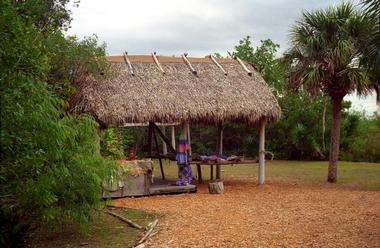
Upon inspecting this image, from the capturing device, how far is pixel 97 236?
8.11 meters

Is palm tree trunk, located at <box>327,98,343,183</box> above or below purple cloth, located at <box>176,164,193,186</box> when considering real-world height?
above

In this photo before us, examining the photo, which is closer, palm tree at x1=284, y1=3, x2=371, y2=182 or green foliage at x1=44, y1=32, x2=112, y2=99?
green foliage at x1=44, y1=32, x2=112, y2=99

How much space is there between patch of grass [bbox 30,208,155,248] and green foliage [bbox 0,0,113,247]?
40 centimetres

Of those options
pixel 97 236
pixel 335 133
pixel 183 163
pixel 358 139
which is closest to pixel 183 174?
pixel 183 163

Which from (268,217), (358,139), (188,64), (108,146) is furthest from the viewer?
(358,139)

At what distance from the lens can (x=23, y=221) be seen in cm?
711

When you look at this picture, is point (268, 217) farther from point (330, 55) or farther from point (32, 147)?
point (330, 55)

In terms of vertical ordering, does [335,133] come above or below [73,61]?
below

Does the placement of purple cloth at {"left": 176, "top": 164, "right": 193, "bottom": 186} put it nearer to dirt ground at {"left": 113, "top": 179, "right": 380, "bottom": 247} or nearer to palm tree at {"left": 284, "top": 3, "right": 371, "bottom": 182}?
dirt ground at {"left": 113, "top": 179, "right": 380, "bottom": 247}

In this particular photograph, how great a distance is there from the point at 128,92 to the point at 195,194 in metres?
3.30

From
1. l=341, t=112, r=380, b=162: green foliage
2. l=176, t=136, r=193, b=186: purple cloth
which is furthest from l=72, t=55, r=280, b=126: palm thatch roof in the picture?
l=341, t=112, r=380, b=162: green foliage

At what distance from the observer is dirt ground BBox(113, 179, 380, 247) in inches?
292

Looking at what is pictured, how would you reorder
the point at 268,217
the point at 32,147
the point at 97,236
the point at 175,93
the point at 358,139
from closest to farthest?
1. the point at 32,147
2. the point at 97,236
3. the point at 268,217
4. the point at 175,93
5. the point at 358,139

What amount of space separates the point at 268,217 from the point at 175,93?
5.48 m
